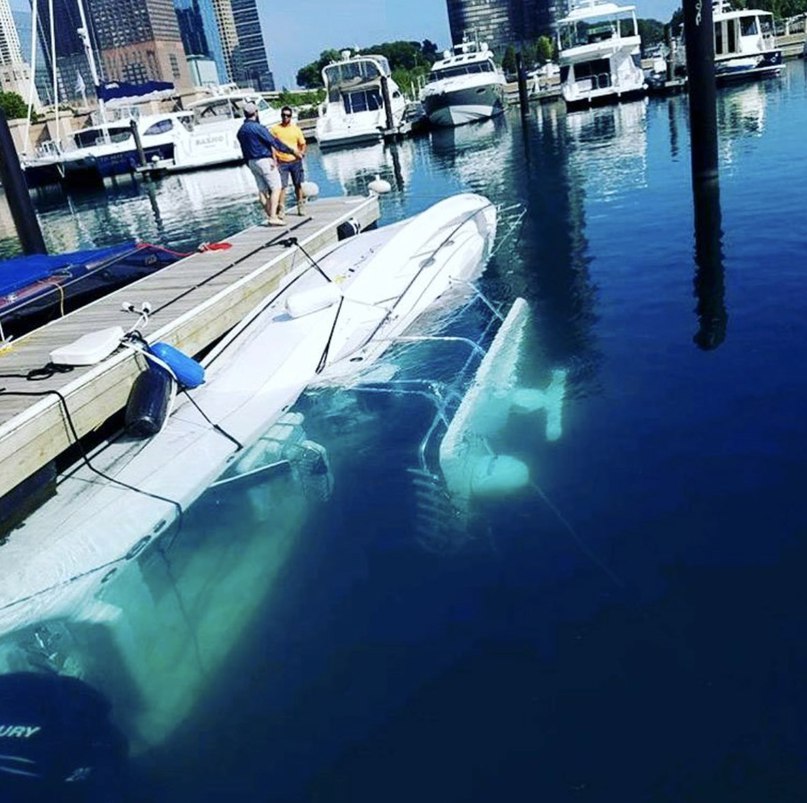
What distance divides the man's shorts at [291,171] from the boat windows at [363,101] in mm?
28736

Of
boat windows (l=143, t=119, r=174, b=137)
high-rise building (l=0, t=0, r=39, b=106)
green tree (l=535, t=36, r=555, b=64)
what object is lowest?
boat windows (l=143, t=119, r=174, b=137)

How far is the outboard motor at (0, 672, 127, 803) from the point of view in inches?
150

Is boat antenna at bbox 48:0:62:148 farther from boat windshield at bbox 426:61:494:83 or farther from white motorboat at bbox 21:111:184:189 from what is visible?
boat windshield at bbox 426:61:494:83

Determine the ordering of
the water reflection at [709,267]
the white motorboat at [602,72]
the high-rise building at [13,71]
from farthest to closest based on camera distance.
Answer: the high-rise building at [13,71] < the white motorboat at [602,72] < the water reflection at [709,267]

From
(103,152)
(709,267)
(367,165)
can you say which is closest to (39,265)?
(709,267)

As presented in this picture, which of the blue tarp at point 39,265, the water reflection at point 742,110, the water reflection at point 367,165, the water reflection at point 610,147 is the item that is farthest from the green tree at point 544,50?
the blue tarp at point 39,265

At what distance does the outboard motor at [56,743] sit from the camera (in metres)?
3.80

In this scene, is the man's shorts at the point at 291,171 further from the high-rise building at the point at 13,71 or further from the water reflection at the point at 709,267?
the high-rise building at the point at 13,71

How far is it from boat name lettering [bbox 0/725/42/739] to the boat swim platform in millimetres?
2062

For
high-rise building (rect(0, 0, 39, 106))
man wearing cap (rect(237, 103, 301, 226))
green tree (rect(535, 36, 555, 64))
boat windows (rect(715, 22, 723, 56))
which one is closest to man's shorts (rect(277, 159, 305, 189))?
man wearing cap (rect(237, 103, 301, 226))

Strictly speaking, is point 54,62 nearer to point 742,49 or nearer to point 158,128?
point 158,128

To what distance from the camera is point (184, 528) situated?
5.61 m

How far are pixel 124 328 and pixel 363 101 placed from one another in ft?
114

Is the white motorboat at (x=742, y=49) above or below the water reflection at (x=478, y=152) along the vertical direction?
above
